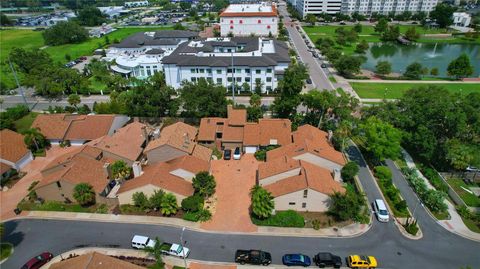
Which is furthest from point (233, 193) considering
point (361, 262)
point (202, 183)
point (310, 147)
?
point (361, 262)

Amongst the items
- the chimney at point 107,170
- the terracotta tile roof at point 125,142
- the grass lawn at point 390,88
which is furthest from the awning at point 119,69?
the grass lawn at point 390,88

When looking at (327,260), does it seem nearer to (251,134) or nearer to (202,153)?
(202,153)

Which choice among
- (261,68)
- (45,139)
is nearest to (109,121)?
(45,139)

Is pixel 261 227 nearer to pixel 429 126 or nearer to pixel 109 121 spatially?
pixel 429 126

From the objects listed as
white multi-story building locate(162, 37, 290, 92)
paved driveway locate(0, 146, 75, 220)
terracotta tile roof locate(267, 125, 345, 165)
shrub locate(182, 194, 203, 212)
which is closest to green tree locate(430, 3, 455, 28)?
white multi-story building locate(162, 37, 290, 92)

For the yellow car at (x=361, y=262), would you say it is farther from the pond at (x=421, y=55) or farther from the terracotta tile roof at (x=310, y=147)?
the pond at (x=421, y=55)

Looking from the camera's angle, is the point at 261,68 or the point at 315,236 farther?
the point at 261,68

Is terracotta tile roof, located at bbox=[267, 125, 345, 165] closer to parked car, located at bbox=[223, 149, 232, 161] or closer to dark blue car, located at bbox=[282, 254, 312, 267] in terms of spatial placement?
parked car, located at bbox=[223, 149, 232, 161]
